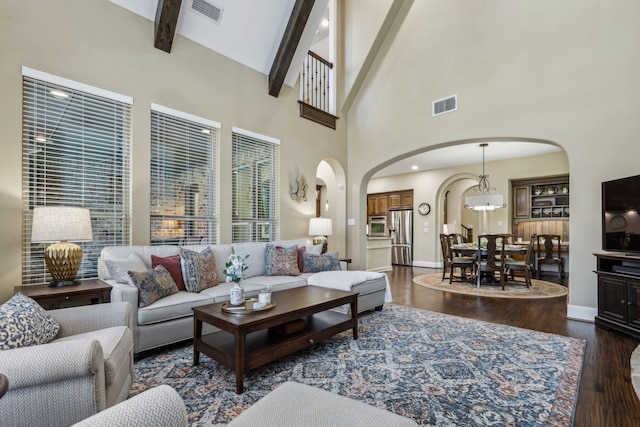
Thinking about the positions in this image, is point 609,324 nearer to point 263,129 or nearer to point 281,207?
point 281,207

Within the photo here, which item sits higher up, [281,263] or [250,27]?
[250,27]

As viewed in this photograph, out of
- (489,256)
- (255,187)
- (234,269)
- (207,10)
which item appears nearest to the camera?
(234,269)

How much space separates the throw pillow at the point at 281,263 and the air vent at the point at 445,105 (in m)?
3.32

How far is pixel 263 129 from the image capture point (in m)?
4.98

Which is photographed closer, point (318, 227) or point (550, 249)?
point (318, 227)

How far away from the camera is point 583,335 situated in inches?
129

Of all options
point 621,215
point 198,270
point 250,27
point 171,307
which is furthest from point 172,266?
point 621,215

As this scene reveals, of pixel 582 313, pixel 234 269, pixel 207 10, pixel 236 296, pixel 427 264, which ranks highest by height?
pixel 207 10

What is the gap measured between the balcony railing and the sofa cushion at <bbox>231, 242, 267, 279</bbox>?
2.60 meters

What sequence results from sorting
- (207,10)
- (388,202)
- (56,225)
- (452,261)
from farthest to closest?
1. (388,202)
2. (452,261)
3. (207,10)
4. (56,225)

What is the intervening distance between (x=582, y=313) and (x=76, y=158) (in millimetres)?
5988

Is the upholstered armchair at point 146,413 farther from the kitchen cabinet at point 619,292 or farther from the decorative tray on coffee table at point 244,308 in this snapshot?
the kitchen cabinet at point 619,292

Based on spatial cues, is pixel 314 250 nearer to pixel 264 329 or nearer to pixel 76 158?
pixel 264 329

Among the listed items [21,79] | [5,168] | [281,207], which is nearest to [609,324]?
[281,207]
